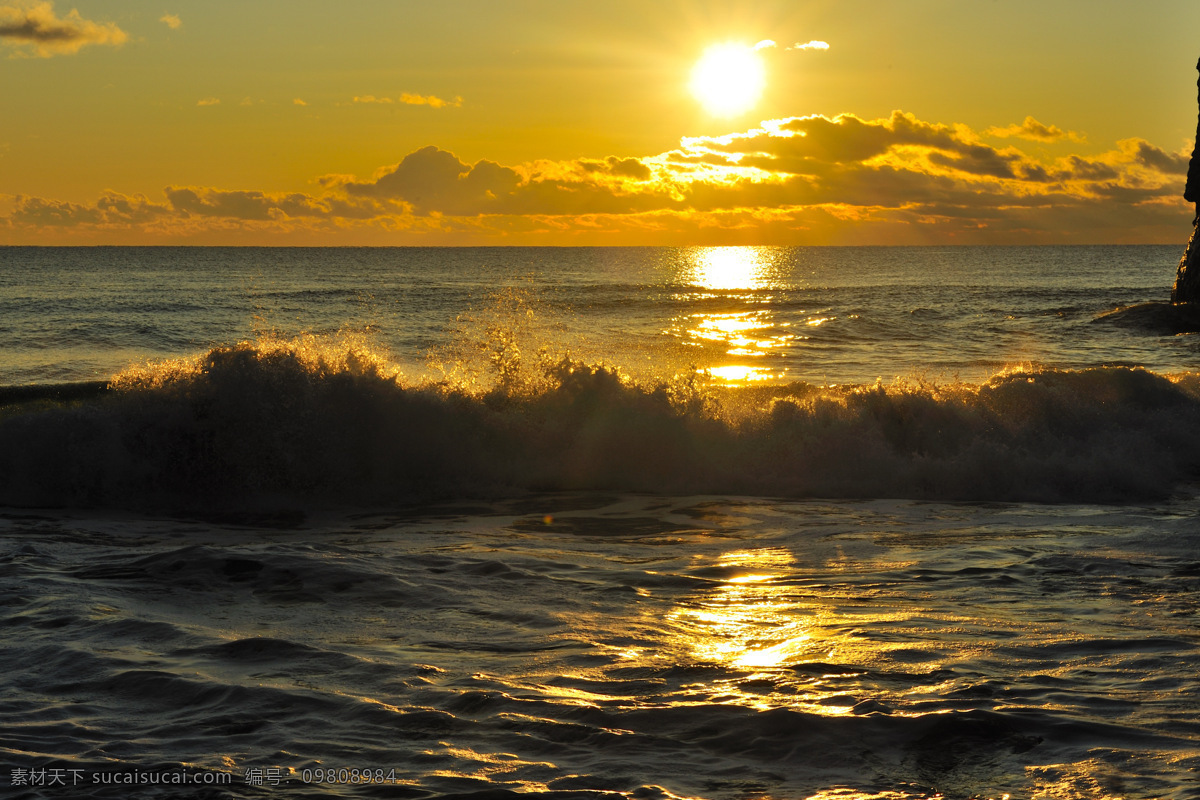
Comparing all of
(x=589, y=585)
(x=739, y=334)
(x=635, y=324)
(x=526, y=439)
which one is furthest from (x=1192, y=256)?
(x=589, y=585)

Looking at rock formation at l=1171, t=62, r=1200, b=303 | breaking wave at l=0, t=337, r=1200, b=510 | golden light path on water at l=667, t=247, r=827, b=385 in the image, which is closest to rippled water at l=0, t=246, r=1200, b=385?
golden light path on water at l=667, t=247, r=827, b=385

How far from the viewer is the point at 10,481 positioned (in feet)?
33.8

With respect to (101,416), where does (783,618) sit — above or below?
below

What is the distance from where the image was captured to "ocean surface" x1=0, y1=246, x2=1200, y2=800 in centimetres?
400

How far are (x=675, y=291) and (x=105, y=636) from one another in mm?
48593

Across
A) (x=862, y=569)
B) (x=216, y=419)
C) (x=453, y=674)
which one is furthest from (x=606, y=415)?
(x=453, y=674)

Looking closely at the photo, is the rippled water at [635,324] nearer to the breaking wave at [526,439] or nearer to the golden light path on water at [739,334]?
the golden light path on water at [739,334]

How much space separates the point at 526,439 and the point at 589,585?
519 centimetres

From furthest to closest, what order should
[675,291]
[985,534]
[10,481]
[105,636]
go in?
[675,291]
[10,481]
[985,534]
[105,636]

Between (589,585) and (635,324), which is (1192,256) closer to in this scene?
(635,324)

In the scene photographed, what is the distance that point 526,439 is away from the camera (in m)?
11.8

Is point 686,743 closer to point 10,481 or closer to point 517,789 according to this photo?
point 517,789

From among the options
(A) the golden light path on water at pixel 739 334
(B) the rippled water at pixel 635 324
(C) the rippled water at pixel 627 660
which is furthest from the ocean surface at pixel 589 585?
(A) the golden light path on water at pixel 739 334

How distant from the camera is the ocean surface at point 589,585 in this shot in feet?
13.1
